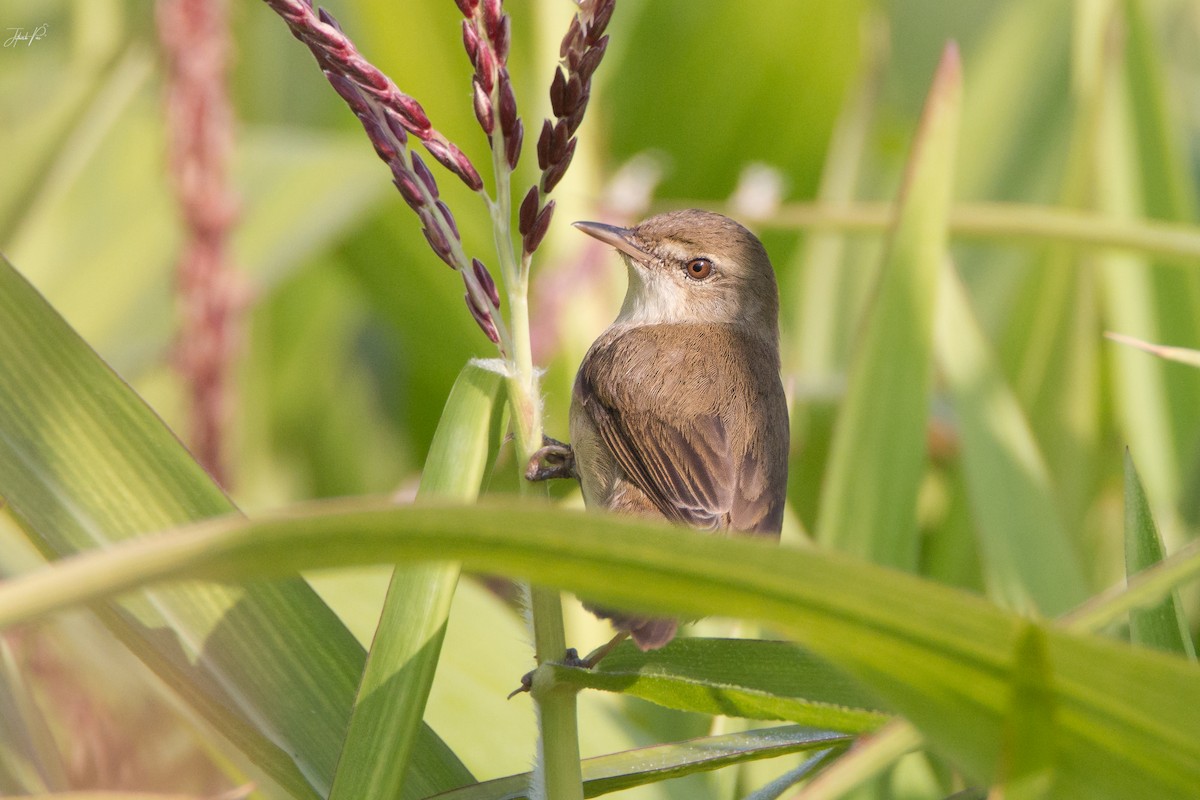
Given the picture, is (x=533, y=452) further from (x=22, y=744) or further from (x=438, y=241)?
(x=22, y=744)

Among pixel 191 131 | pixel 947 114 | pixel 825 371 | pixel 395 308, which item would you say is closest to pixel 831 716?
pixel 947 114

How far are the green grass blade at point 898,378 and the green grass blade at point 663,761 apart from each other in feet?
2.51

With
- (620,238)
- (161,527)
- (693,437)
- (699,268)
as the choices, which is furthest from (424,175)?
(699,268)

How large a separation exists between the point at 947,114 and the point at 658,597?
145 cm

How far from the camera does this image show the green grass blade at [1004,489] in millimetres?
2484

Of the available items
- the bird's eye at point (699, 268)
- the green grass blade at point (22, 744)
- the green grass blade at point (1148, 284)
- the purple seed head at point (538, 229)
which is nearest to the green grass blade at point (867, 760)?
the purple seed head at point (538, 229)

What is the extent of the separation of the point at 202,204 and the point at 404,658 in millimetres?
1802

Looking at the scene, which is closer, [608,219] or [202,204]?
[202,204]

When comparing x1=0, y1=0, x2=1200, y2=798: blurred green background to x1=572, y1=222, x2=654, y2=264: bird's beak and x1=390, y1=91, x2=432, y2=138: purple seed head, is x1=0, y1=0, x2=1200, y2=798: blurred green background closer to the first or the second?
x1=572, y1=222, x2=654, y2=264: bird's beak

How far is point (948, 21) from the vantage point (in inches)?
210

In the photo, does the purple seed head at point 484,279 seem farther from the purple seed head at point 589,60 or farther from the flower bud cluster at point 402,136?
the purple seed head at point 589,60

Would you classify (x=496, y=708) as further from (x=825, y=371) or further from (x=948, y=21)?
(x=948, y=21)

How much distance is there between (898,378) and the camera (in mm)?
2096

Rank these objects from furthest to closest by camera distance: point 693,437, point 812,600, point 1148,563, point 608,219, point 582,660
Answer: point 608,219
point 693,437
point 1148,563
point 582,660
point 812,600
